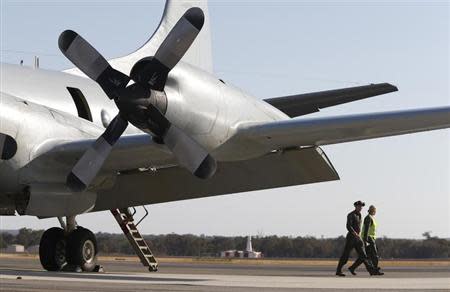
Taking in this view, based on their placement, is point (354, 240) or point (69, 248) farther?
point (69, 248)

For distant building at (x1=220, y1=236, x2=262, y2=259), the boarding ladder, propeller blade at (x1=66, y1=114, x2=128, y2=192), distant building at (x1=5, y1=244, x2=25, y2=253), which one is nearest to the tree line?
distant building at (x1=5, y1=244, x2=25, y2=253)

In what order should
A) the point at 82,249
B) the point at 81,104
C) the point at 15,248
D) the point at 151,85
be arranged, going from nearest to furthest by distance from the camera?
the point at 151,85 → the point at 81,104 → the point at 82,249 → the point at 15,248

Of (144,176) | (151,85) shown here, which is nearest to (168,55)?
(151,85)

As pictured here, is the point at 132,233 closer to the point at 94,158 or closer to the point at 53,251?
the point at 53,251

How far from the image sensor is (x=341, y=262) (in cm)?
2158

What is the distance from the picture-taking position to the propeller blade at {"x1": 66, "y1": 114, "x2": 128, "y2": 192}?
62.1 ft

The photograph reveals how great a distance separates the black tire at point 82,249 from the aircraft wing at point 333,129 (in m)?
5.61

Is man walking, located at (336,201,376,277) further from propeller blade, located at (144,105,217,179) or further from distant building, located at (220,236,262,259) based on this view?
distant building, located at (220,236,262,259)

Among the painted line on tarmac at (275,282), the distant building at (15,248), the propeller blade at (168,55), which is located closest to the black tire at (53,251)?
the painted line on tarmac at (275,282)

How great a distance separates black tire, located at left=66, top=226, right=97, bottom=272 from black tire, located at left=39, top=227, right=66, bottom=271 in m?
0.22

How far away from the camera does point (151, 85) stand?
18.0m

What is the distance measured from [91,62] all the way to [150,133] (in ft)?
5.59

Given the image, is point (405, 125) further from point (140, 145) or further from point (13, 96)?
point (13, 96)

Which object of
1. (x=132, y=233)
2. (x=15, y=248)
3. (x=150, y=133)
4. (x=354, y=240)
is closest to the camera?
(x=150, y=133)
